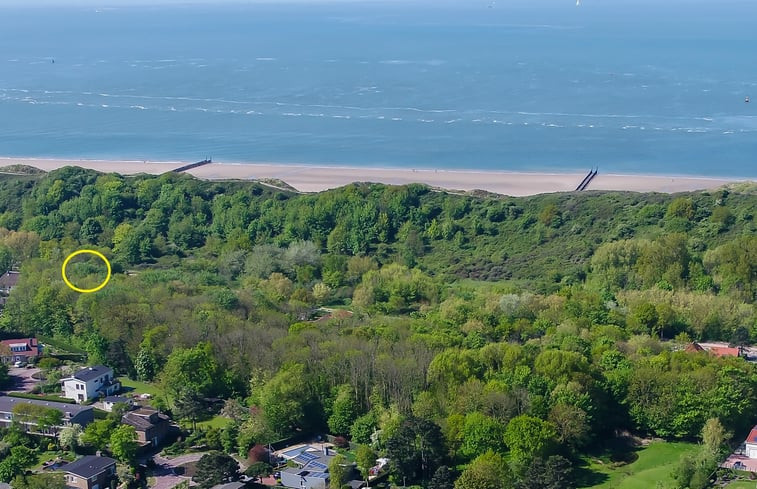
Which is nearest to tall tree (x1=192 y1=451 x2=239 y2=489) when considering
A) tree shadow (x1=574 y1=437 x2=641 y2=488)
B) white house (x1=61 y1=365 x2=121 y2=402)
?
white house (x1=61 y1=365 x2=121 y2=402)

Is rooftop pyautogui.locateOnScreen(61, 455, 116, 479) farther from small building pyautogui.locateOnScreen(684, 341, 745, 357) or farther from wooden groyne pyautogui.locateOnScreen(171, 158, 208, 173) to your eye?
wooden groyne pyautogui.locateOnScreen(171, 158, 208, 173)

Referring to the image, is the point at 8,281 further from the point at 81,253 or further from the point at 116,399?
the point at 116,399

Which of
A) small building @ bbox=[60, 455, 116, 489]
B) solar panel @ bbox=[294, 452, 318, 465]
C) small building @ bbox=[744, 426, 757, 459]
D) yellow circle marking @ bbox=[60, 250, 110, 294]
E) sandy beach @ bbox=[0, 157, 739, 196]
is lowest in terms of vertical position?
small building @ bbox=[60, 455, 116, 489]

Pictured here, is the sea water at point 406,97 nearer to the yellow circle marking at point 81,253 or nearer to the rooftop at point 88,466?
the yellow circle marking at point 81,253

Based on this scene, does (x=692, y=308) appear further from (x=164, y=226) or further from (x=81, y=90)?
(x=81, y=90)

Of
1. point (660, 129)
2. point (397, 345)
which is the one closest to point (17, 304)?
point (397, 345)

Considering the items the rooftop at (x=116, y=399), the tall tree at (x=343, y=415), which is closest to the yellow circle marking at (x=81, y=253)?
the rooftop at (x=116, y=399)
